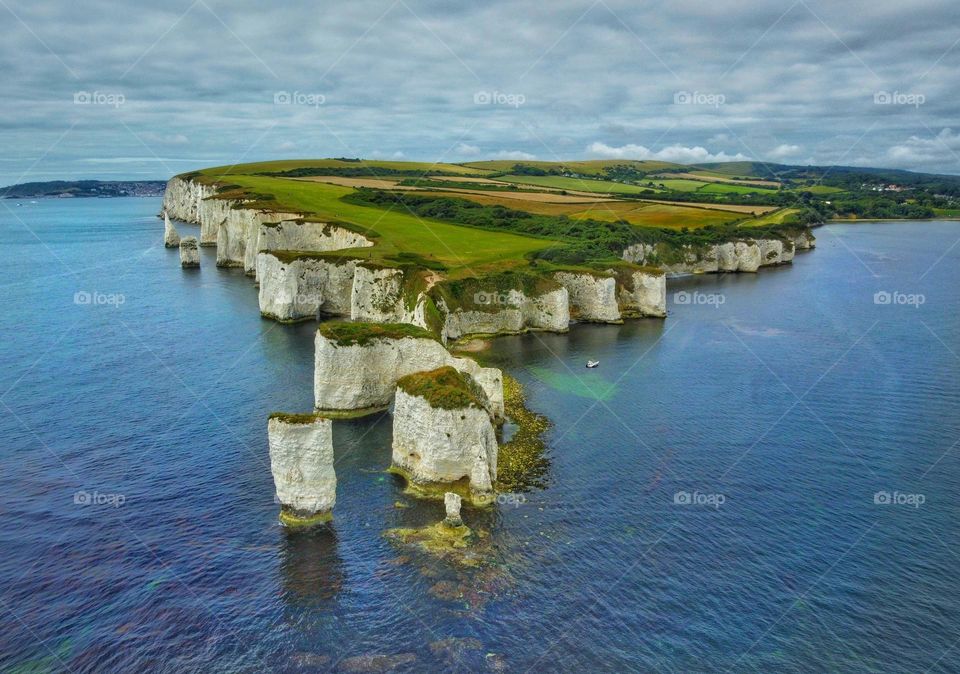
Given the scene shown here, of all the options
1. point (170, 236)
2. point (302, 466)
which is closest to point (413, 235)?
point (302, 466)

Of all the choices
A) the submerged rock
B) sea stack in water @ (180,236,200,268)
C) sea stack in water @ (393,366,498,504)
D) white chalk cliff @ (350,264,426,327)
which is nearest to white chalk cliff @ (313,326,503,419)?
sea stack in water @ (393,366,498,504)

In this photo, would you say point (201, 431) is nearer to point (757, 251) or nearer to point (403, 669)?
point (403, 669)

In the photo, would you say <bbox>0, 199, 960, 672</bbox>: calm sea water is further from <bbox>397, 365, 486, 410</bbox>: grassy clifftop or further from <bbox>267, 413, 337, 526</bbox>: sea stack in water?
<bbox>397, 365, 486, 410</bbox>: grassy clifftop

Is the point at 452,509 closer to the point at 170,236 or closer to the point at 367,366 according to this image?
the point at 367,366

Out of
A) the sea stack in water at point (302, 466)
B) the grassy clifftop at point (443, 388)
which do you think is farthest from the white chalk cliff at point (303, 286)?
the sea stack in water at point (302, 466)

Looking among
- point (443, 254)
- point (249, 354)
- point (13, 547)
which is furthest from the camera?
point (443, 254)

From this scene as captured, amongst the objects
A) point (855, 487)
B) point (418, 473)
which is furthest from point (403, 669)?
point (855, 487)
